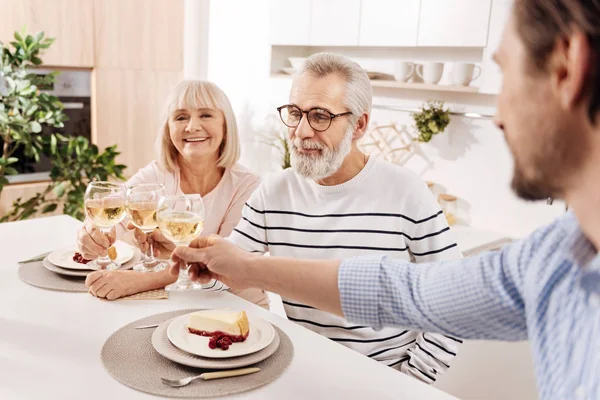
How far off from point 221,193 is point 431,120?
1392 mm

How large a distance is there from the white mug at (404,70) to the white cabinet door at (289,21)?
0.77 metres

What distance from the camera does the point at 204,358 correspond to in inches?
42.2

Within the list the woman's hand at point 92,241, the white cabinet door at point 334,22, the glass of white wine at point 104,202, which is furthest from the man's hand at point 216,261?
the white cabinet door at point 334,22

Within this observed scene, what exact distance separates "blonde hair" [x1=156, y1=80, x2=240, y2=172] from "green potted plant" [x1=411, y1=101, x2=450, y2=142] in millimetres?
1226

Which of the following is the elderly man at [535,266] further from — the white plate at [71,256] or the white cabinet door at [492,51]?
the white cabinet door at [492,51]

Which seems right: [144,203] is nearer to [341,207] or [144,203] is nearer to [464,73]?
[341,207]

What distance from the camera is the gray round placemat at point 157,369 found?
0.98m

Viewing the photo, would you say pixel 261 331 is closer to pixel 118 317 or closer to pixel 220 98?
pixel 118 317

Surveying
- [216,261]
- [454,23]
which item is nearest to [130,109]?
[454,23]

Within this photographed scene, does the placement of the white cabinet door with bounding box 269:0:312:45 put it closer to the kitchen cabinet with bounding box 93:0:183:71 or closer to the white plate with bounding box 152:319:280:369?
the kitchen cabinet with bounding box 93:0:183:71

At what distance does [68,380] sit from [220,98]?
1416 millimetres

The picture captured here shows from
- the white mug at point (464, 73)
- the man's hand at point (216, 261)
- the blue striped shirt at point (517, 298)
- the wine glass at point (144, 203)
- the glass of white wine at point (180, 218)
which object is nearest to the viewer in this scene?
the blue striped shirt at point (517, 298)

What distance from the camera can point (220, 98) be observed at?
7.26ft

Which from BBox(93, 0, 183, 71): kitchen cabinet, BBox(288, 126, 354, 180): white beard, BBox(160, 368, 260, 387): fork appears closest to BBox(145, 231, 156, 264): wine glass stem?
BBox(288, 126, 354, 180): white beard
